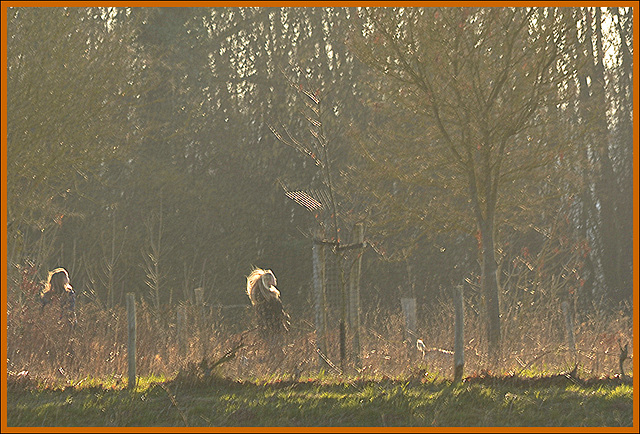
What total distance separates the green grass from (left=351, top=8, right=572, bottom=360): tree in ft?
4.83

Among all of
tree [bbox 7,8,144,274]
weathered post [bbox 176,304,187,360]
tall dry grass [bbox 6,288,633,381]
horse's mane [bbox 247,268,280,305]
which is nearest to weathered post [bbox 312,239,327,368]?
tall dry grass [bbox 6,288,633,381]

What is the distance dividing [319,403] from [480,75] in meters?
4.68

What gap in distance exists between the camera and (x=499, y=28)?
10.4m

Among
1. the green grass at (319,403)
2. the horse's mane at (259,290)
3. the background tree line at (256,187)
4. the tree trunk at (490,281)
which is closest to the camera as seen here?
the green grass at (319,403)

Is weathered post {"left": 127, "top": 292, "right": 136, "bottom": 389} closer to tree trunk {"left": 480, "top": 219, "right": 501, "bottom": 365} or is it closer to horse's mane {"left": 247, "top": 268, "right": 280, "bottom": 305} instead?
horse's mane {"left": 247, "top": 268, "right": 280, "bottom": 305}

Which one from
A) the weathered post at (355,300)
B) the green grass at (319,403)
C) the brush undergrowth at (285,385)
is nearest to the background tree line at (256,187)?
the weathered post at (355,300)

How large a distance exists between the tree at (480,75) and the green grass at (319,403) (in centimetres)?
147

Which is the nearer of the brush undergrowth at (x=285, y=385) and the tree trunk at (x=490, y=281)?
the brush undergrowth at (x=285, y=385)

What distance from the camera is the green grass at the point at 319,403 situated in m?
7.85

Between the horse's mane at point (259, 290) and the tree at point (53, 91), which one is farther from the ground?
the tree at point (53, 91)

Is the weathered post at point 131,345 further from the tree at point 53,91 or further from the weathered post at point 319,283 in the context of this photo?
the tree at point 53,91

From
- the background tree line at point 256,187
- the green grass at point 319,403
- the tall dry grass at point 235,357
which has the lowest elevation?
the green grass at point 319,403

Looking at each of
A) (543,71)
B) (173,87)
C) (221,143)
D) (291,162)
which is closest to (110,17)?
(173,87)

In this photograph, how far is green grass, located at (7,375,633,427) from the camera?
25.7ft
